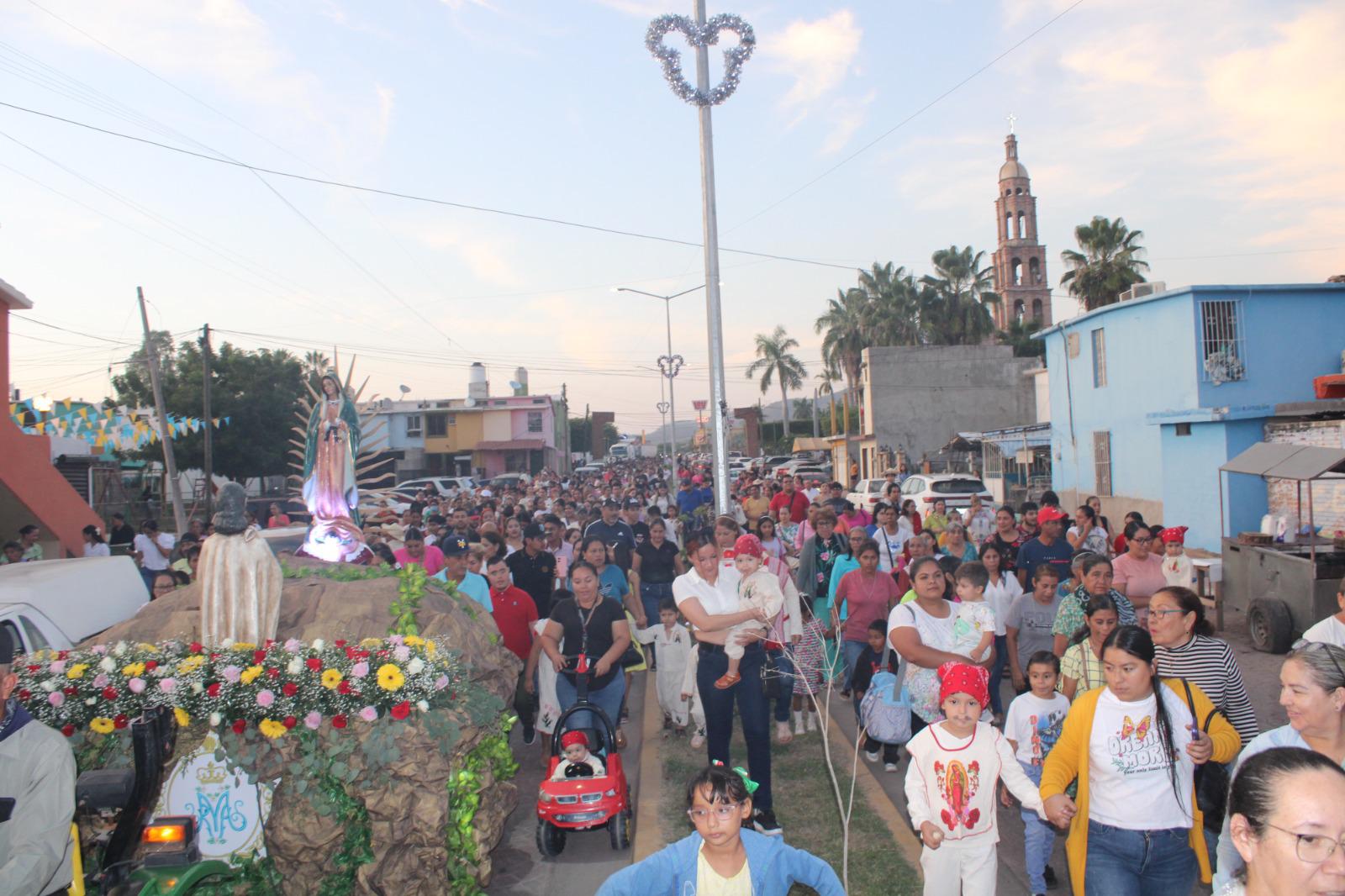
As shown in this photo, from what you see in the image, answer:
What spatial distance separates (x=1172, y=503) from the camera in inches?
758

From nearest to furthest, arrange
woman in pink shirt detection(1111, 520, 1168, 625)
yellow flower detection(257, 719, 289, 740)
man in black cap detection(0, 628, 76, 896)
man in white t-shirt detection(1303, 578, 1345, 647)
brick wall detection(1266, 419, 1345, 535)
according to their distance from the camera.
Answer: man in black cap detection(0, 628, 76, 896) < yellow flower detection(257, 719, 289, 740) < man in white t-shirt detection(1303, 578, 1345, 647) < woman in pink shirt detection(1111, 520, 1168, 625) < brick wall detection(1266, 419, 1345, 535)

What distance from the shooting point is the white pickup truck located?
5.70 m

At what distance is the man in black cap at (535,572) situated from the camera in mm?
9352

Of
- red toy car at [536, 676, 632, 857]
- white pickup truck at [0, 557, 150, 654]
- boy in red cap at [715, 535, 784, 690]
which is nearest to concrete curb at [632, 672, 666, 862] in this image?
red toy car at [536, 676, 632, 857]

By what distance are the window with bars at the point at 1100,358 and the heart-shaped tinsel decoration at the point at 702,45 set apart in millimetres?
13889

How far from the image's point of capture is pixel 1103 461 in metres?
22.7

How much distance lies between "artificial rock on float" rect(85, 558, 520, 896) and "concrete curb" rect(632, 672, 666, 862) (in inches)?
39.1

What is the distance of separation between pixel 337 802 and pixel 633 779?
10.4 feet

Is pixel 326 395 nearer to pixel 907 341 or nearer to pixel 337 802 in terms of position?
pixel 337 802

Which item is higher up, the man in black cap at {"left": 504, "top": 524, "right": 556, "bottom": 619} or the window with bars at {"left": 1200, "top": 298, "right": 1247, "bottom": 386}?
the window with bars at {"left": 1200, "top": 298, "right": 1247, "bottom": 386}

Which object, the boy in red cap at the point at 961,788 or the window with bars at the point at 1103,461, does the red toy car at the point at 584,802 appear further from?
the window with bars at the point at 1103,461

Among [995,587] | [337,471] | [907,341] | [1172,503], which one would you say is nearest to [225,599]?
[337,471]

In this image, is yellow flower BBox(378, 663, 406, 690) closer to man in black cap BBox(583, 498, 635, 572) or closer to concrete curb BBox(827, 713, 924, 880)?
concrete curb BBox(827, 713, 924, 880)

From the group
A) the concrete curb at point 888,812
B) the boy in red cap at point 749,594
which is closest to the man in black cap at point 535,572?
the concrete curb at point 888,812
